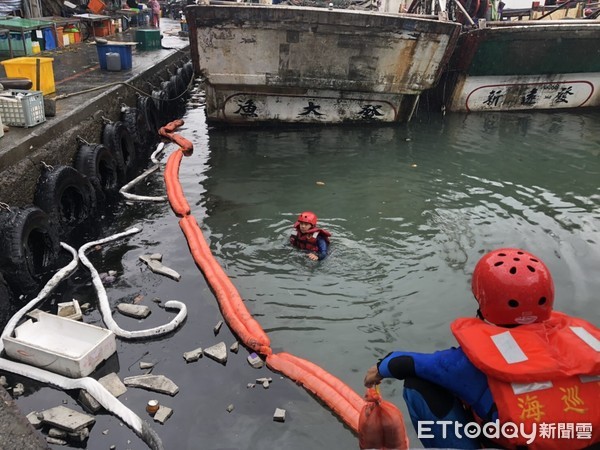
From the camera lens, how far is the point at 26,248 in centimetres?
580

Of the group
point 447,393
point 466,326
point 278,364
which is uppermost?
point 466,326

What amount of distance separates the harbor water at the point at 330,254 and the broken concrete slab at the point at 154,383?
74 millimetres

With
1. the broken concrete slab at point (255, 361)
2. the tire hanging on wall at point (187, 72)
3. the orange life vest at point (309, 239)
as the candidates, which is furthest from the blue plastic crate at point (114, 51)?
the broken concrete slab at point (255, 361)

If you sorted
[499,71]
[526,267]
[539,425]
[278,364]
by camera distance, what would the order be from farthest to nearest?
[499,71] < [278,364] < [526,267] < [539,425]

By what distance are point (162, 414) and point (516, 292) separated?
10.7 ft

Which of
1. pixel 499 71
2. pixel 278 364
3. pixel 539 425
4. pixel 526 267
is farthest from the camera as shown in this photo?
pixel 499 71

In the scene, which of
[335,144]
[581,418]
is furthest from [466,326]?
[335,144]

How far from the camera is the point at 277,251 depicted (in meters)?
7.02

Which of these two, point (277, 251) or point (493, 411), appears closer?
point (493, 411)

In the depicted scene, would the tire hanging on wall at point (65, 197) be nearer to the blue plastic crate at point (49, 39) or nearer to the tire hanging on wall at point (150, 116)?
the tire hanging on wall at point (150, 116)

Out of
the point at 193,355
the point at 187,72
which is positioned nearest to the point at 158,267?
the point at 193,355

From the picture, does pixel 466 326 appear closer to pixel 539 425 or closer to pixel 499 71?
pixel 539 425

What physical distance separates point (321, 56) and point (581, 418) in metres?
10.8

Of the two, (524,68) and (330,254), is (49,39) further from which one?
(524,68)
